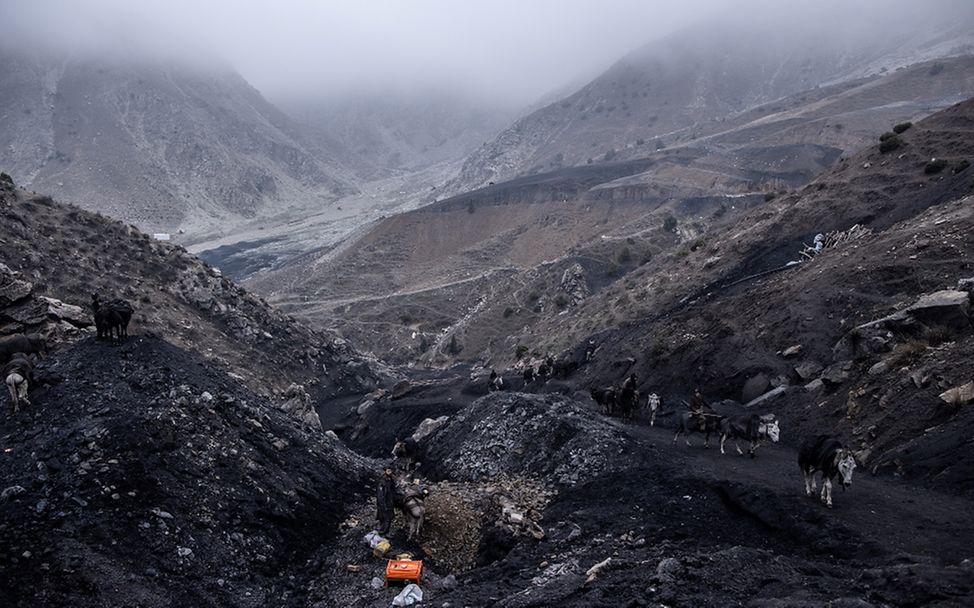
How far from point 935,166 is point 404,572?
30.1m

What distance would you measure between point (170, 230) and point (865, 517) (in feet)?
432

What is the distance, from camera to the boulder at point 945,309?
1764 centimetres

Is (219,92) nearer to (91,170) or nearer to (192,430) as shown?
(91,170)

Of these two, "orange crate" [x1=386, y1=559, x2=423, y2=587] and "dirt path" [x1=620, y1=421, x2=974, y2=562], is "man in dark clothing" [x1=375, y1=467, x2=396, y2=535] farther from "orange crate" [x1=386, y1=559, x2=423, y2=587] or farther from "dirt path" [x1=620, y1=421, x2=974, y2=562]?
"dirt path" [x1=620, y1=421, x2=974, y2=562]

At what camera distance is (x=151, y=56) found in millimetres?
177000

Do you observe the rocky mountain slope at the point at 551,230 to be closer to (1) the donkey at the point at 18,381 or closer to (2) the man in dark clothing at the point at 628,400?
(2) the man in dark clothing at the point at 628,400

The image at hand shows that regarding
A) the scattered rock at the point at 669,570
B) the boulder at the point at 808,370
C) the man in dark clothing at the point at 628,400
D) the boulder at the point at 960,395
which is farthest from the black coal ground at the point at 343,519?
the boulder at the point at 808,370

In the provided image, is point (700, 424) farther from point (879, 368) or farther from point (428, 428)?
point (428, 428)

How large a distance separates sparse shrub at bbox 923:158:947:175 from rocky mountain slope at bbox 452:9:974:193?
88366 mm

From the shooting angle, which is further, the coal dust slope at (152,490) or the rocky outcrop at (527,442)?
the rocky outcrop at (527,442)

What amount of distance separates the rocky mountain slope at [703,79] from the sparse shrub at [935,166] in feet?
290

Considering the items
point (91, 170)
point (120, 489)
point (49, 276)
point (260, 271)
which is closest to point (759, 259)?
point (120, 489)

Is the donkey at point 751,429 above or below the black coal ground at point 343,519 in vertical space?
below

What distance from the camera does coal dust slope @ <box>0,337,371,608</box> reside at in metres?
11.2
